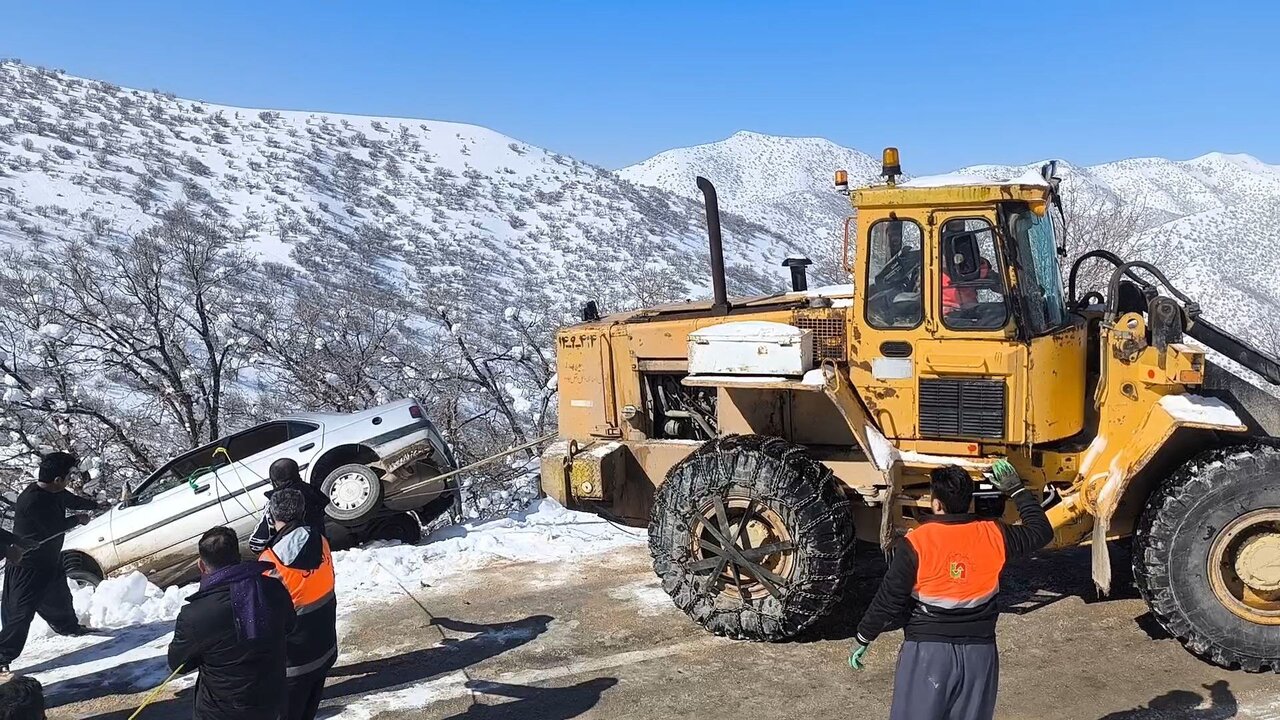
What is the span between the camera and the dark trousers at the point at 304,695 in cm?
464

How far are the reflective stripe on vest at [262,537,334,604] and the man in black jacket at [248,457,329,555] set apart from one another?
0.24 m

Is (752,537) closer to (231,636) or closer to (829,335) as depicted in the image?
(829,335)

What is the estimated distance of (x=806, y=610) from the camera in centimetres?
586

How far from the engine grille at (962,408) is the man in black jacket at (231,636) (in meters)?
3.98

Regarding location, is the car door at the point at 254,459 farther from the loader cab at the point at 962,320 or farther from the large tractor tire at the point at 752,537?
the loader cab at the point at 962,320

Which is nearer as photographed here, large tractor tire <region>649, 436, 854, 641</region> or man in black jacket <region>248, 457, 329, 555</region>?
man in black jacket <region>248, 457, 329, 555</region>

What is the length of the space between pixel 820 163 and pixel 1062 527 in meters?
70.3

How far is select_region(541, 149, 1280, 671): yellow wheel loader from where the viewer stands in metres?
5.27

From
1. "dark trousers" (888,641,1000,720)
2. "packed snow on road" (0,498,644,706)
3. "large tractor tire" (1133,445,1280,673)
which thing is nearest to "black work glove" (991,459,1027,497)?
"dark trousers" (888,641,1000,720)

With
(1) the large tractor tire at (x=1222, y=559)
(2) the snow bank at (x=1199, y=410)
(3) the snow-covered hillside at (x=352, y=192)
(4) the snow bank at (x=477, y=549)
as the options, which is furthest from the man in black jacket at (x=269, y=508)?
(3) the snow-covered hillside at (x=352, y=192)

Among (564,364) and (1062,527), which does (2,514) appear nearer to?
(564,364)

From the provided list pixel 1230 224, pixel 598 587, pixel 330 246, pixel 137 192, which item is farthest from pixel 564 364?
pixel 1230 224

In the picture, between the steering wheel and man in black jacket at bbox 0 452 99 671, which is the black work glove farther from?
man in black jacket at bbox 0 452 99 671

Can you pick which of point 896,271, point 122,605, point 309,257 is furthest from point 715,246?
point 309,257
